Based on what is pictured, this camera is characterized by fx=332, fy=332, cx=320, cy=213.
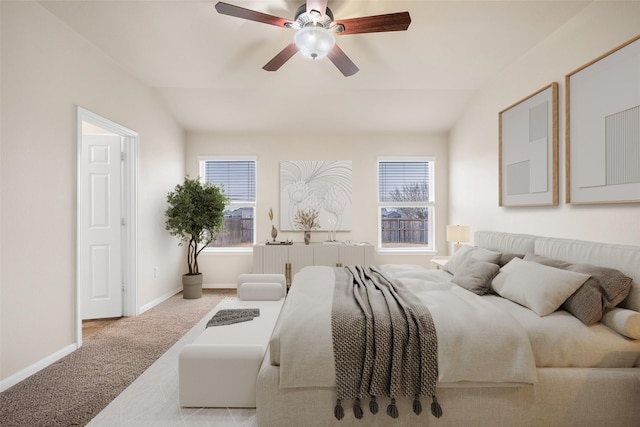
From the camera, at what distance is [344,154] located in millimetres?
5406

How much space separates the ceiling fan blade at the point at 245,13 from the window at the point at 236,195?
3.22 m

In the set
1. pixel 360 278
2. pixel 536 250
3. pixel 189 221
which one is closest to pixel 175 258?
pixel 189 221

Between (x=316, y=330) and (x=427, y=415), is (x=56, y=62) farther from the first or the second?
(x=427, y=415)

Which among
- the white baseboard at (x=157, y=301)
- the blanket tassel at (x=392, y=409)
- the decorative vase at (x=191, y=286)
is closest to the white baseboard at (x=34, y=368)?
the white baseboard at (x=157, y=301)

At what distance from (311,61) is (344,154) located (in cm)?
187

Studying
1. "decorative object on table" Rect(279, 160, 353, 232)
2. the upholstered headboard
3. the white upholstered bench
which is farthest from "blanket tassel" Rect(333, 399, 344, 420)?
"decorative object on table" Rect(279, 160, 353, 232)

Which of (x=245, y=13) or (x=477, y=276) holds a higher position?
(x=245, y=13)

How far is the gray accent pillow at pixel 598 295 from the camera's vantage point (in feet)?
6.30

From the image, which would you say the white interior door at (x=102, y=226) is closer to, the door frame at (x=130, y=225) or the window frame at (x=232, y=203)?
the door frame at (x=130, y=225)

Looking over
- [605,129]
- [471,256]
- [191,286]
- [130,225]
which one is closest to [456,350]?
[471,256]

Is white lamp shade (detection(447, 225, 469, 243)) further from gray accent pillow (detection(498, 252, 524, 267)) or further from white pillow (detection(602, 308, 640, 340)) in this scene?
white pillow (detection(602, 308, 640, 340))

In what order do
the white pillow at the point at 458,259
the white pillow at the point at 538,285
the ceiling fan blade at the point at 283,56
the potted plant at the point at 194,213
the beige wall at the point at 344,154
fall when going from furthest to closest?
the beige wall at the point at 344,154 → the potted plant at the point at 194,213 → the white pillow at the point at 458,259 → the ceiling fan blade at the point at 283,56 → the white pillow at the point at 538,285

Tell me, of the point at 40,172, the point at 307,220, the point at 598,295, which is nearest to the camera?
the point at 598,295

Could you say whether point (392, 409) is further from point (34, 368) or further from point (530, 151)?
point (530, 151)
